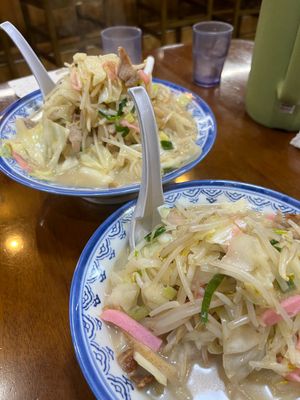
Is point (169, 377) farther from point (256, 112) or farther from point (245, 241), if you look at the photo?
point (256, 112)

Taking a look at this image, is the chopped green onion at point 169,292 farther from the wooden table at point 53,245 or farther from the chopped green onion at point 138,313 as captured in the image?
the wooden table at point 53,245

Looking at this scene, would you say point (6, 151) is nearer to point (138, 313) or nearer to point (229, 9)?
point (138, 313)

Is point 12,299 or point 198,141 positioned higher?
point 198,141

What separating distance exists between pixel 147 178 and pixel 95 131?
0.44 metres

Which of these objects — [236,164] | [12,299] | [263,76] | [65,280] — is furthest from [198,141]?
[12,299]

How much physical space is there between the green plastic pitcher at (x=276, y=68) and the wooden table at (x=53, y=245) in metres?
0.07

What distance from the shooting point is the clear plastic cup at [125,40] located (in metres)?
1.71

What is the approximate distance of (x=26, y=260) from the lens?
887mm

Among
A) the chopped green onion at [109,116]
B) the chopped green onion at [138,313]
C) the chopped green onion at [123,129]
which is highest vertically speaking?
the chopped green onion at [109,116]

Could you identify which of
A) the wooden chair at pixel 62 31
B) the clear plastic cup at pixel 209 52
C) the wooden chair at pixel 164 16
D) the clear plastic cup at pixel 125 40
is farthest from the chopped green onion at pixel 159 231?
the wooden chair at pixel 164 16

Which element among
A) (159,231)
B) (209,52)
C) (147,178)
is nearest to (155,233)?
(159,231)

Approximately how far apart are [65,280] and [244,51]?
166cm

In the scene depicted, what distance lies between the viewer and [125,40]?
170 cm

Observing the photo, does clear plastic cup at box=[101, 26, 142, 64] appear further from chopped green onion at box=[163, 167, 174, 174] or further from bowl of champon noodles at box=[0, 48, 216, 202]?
chopped green onion at box=[163, 167, 174, 174]
